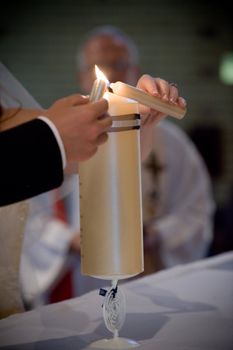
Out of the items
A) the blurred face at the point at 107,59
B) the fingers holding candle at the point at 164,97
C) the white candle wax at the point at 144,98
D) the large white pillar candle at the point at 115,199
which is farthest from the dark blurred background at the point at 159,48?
the large white pillar candle at the point at 115,199

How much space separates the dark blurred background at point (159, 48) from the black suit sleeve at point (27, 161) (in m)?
7.00

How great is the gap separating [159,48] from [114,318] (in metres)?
7.26

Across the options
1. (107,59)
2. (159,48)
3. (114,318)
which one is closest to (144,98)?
(114,318)

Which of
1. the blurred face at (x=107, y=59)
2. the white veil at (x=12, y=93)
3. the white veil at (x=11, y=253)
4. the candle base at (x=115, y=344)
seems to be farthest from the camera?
the blurred face at (x=107, y=59)

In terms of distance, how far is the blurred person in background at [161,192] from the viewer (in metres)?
4.16

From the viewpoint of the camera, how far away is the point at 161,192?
4492 millimetres

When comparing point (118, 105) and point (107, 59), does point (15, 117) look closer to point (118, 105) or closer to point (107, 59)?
point (118, 105)

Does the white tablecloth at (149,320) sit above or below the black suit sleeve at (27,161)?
below

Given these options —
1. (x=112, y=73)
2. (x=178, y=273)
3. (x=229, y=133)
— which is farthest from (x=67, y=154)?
(x=229, y=133)

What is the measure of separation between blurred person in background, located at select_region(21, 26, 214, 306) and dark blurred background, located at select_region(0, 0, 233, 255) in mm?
3708

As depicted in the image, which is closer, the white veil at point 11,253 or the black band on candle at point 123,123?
the black band on candle at point 123,123

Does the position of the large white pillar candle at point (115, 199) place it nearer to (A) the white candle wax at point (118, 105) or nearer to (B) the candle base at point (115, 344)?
(A) the white candle wax at point (118, 105)

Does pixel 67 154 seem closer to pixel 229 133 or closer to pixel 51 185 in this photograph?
pixel 51 185

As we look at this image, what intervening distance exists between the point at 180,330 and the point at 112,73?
103 inches
